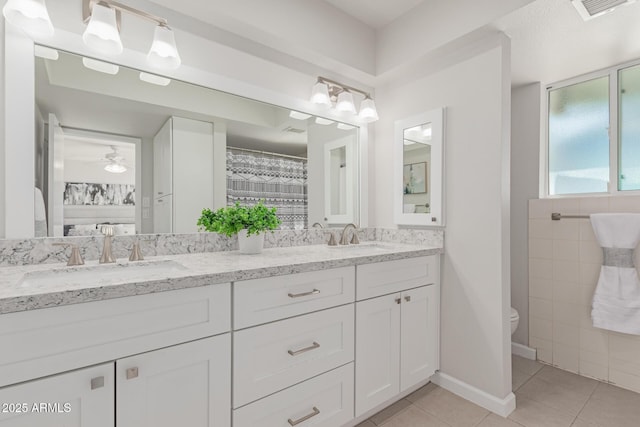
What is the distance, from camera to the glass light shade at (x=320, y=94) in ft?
6.46

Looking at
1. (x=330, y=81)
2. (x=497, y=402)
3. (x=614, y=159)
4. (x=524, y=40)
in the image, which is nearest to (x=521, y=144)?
(x=614, y=159)

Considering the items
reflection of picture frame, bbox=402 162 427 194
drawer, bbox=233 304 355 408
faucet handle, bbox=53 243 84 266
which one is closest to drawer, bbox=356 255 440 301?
drawer, bbox=233 304 355 408

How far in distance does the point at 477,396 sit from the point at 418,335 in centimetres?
48

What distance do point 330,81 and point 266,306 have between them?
5.04 feet

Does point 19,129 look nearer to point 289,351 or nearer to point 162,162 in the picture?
point 162,162

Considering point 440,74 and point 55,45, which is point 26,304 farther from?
point 440,74

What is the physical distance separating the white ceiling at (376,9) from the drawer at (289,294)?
5.62 feet

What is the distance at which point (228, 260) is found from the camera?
137cm

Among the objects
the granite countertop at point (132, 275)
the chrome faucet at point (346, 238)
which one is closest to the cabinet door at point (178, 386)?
the granite countertop at point (132, 275)

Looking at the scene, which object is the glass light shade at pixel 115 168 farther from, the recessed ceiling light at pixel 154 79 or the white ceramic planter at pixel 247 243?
the white ceramic planter at pixel 247 243

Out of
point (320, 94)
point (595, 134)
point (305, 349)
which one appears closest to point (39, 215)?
point (305, 349)

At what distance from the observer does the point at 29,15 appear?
1.14m

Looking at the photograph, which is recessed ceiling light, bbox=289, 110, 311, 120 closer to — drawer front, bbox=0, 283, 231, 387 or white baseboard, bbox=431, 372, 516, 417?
drawer front, bbox=0, 283, 231, 387

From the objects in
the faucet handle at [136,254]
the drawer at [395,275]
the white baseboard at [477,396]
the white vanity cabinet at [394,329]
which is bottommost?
the white baseboard at [477,396]
